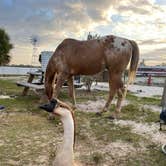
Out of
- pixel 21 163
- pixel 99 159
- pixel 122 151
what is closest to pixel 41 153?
pixel 21 163

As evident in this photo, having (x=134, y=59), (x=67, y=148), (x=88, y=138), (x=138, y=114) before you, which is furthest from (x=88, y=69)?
(x=67, y=148)

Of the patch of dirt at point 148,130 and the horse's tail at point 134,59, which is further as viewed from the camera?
the horse's tail at point 134,59

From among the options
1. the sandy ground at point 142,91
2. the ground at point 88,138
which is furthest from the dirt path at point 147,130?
the sandy ground at point 142,91

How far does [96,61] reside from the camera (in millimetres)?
6641

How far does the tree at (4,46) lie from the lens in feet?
84.0

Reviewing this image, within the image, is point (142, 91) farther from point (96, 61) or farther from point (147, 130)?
point (147, 130)

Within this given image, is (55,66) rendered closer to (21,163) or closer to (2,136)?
(2,136)

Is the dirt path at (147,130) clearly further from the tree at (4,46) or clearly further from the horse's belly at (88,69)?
the tree at (4,46)

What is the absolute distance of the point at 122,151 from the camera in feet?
14.4

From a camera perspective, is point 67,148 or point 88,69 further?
point 88,69

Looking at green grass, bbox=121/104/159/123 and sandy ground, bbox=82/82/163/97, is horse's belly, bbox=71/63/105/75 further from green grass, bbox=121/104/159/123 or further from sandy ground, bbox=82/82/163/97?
sandy ground, bbox=82/82/163/97

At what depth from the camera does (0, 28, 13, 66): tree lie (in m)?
25.6

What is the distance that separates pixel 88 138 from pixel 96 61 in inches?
86.8

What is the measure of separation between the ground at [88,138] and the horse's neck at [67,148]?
0.98 metres
